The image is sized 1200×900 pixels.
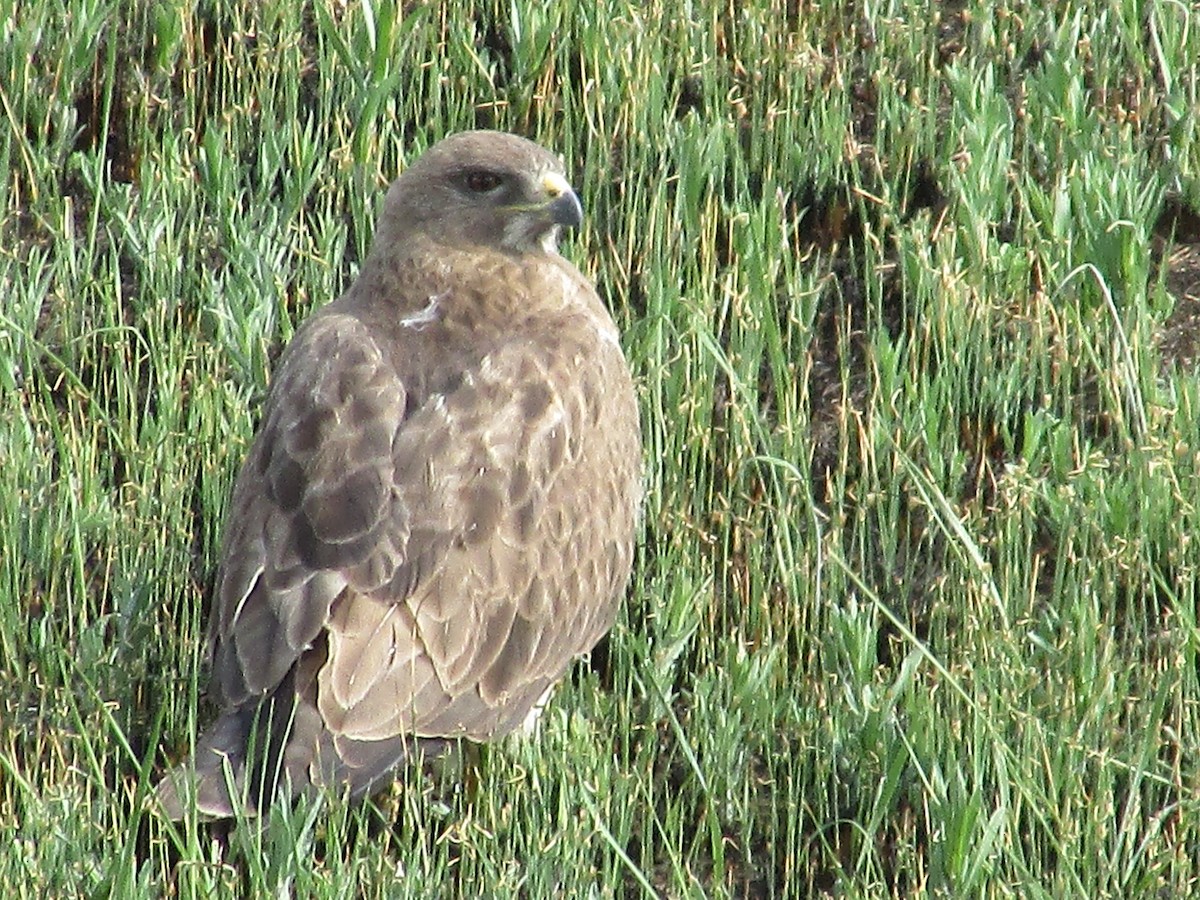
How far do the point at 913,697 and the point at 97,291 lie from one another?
271cm

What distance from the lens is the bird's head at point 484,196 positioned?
18.7 ft

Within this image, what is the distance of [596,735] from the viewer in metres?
5.26

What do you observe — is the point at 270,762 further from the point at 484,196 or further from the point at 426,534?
the point at 484,196

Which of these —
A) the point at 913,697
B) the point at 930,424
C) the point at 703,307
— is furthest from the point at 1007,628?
the point at 703,307

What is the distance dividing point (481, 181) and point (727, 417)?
3.09 ft

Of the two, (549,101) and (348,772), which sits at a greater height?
(549,101)

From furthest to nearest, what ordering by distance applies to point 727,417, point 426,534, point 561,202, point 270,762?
1. point 727,417
2. point 561,202
3. point 426,534
4. point 270,762

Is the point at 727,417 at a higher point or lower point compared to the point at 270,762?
higher

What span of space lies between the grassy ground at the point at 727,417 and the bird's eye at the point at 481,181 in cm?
62

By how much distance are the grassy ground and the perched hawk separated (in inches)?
7.1

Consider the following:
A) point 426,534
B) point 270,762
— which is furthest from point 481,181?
point 270,762

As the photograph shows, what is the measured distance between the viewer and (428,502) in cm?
520

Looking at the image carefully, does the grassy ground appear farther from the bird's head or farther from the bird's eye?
the bird's eye

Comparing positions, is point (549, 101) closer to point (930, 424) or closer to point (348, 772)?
point (930, 424)
